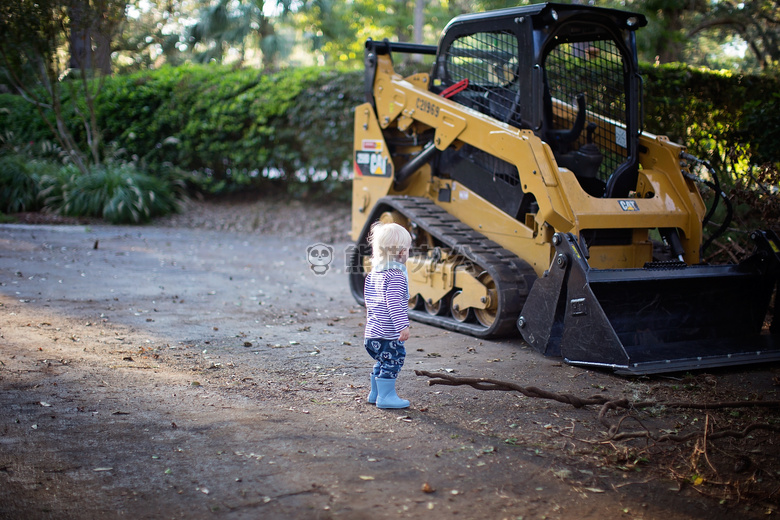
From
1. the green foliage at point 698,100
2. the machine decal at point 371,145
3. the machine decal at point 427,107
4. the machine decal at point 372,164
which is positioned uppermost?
the green foliage at point 698,100

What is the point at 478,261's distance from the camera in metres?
5.96

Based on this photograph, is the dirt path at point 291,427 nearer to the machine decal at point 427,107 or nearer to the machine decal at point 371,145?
the machine decal at point 371,145

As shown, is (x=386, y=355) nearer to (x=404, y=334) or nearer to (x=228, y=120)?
(x=404, y=334)

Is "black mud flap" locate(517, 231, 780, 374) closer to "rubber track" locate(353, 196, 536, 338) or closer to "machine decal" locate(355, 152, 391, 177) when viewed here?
"rubber track" locate(353, 196, 536, 338)

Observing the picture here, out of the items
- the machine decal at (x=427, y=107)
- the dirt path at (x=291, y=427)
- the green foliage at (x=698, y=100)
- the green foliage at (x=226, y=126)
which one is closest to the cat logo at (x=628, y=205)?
the dirt path at (x=291, y=427)

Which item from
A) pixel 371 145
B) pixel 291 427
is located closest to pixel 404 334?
pixel 291 427

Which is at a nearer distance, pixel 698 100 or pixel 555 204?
pixel 555 204

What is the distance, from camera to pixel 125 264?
9.15 m

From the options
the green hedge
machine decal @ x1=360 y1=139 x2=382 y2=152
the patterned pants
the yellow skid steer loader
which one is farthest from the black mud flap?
the green hedge

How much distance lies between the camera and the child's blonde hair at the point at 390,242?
4121mm

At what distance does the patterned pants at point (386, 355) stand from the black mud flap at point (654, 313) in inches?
58.8

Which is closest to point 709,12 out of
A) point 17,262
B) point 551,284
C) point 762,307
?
point 762,307

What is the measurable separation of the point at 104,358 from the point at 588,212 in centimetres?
Answer: 378

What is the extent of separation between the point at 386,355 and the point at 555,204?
83.3 inches
